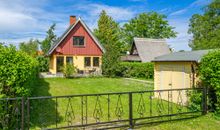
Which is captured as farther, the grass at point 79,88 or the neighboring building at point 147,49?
the neighboring building at point 147,49

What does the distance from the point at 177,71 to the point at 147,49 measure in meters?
25.5

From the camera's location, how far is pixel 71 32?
29.7 meters

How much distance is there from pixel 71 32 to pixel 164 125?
2361 centimetres

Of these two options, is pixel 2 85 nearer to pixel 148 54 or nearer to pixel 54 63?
pixel 54 63

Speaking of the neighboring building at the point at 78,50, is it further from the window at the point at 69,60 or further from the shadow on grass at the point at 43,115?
the shadow on grass at the point at 43,115

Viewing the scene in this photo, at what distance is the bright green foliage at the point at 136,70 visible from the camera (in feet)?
88.3

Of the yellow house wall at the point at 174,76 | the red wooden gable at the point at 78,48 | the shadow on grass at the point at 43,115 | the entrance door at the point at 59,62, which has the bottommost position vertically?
the shadow on grass at the point at 43,115

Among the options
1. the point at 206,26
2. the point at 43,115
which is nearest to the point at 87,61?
the point at 43,115

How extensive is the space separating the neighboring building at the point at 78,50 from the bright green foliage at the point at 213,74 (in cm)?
2100

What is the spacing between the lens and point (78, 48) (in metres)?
30.4

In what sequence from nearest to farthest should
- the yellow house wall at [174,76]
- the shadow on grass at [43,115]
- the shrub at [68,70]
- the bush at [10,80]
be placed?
1. the bush at [10,80]
2. the shadow on grass at [43,115]
3. the yellow house wall at [174,76]
4. the shrub at [68,70]

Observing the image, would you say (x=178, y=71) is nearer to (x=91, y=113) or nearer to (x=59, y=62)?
(x=91, y=113)

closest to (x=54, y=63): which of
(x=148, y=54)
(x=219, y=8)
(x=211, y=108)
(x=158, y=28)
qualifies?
(x=148, y=54)

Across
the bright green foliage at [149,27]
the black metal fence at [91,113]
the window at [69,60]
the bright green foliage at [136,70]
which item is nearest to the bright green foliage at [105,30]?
the bright green foliage at [149,27]
